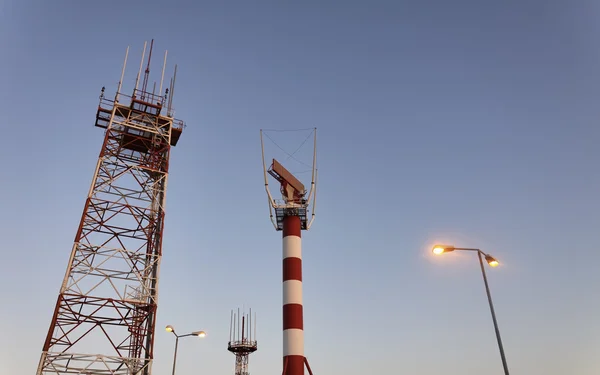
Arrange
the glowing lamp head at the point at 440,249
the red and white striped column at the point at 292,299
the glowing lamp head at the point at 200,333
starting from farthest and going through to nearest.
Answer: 1. the red and white striped column at the point at 292,299
2. the glowing lamp head at the point at 200,333
3. the glowing lamp head at the point at 440,249

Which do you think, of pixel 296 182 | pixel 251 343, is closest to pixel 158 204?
pixel 296 182

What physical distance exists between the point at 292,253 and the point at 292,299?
388cm

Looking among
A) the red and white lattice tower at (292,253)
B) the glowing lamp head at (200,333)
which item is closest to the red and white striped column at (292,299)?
the red and white lattice tower at (292,253)

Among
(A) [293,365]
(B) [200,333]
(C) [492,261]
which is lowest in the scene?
(A) [293,365]

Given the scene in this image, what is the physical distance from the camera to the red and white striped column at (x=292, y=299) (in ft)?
119

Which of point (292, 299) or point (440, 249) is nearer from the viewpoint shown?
point (440, 249)

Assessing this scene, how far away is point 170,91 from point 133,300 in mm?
24465

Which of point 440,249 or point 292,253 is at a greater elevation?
point 292,253

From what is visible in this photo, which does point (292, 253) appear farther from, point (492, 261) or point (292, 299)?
point (492, 261)

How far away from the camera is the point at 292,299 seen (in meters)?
37.8

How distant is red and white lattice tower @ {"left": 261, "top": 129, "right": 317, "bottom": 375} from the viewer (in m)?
36.3

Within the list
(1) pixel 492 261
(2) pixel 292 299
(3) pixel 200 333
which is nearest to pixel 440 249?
(1) pixel 492 261

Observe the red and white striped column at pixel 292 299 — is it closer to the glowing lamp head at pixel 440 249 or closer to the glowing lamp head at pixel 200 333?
the glowing lamp head at pixel 200 333

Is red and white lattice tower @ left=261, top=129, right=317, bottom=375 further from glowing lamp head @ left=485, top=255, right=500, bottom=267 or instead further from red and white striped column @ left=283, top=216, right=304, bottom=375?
glowing lamp head @ left=485, top=255, right=500, bottom=267
